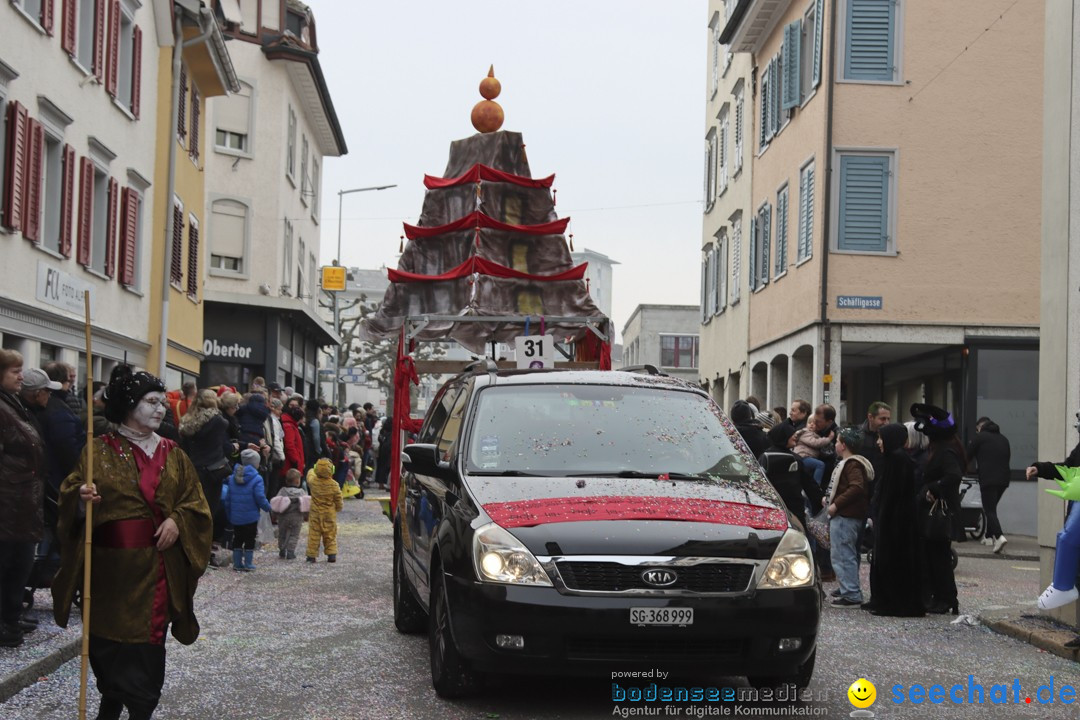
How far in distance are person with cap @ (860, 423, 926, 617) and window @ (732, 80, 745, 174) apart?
2407 centimetres

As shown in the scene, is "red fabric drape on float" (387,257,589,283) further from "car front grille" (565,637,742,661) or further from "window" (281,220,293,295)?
"window" (281,220,293,295)

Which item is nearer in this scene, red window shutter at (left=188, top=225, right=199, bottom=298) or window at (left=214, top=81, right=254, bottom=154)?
red window shutter at (left=188, top=225, right=199, bottom=298)

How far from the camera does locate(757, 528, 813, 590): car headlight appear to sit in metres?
7.16

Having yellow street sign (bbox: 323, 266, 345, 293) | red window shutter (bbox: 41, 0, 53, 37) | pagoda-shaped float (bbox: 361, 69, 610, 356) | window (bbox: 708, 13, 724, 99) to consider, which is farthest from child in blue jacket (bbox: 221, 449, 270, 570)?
yellow street sign (bbox: 323, 266, 345, 293)

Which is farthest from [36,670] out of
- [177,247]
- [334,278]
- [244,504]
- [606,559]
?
[334,278]

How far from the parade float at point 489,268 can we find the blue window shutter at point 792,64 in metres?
7.11

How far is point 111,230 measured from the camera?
2348cm

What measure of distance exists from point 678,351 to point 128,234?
57973mm

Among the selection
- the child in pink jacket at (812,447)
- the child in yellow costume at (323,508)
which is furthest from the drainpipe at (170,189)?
the child in pink jacket at (812,447)

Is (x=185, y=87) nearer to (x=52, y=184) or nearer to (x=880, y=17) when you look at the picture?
(x=52, y=184)

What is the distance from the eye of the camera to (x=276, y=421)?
18203mm

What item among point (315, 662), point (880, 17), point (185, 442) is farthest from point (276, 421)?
point (880, 17)

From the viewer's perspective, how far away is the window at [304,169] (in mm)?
46031

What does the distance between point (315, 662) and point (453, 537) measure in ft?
6.34
